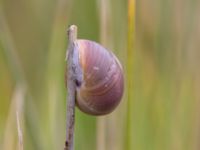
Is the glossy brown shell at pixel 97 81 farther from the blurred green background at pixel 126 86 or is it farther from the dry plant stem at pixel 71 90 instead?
the blurred green background at pixel 126 86

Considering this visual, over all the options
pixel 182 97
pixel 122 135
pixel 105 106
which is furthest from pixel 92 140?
pixel 105 106

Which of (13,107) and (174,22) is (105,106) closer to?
(13,107)

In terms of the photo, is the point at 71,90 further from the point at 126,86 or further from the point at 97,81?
the point at 126,86

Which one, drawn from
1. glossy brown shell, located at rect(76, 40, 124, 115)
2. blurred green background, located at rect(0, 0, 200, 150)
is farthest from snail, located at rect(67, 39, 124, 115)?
blurred green background, located at rect(0, 0, 200, 150)

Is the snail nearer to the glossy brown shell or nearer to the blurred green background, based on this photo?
the glossy brown shell

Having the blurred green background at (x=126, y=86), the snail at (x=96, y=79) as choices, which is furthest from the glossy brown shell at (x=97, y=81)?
the blurred green background at (x=126, y=86)

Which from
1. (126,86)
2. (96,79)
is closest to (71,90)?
(96,79)
